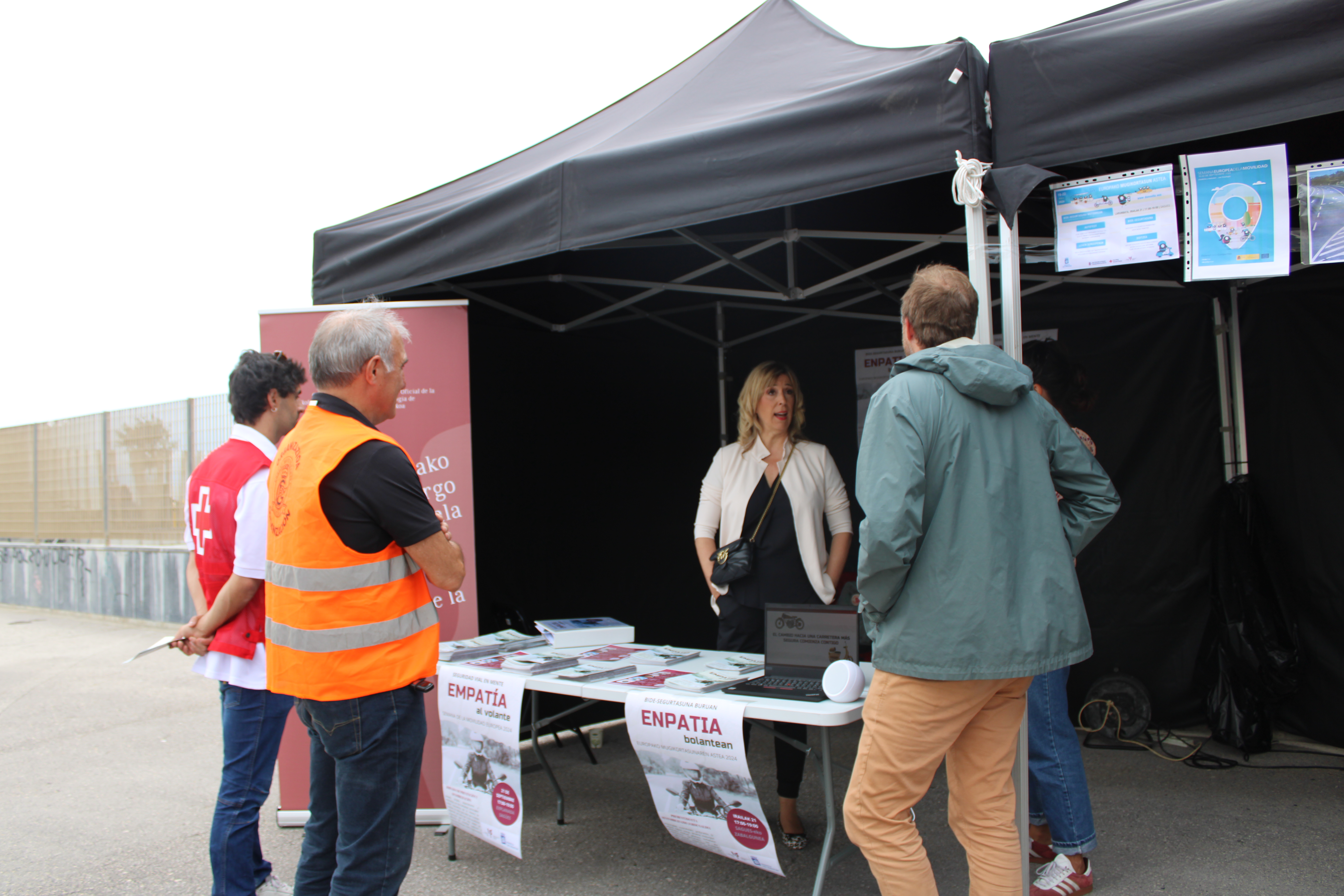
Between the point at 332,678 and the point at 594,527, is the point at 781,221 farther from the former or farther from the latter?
the point at 332,678

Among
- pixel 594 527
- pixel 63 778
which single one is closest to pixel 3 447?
pixel 63 778

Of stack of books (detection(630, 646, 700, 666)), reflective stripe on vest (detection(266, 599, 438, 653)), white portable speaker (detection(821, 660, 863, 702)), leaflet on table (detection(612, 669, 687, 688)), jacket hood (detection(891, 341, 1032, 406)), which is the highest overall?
jacket hood (detection(891, 341, 1032, 406))

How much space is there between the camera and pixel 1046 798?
253 cm

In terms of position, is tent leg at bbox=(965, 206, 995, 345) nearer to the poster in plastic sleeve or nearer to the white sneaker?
the poster in plastic sleeve

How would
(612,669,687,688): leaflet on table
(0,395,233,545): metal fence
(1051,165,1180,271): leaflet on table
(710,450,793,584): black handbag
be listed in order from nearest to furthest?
(1051,165,1180,271): leaflet on table → (612,669,687,688): leaflet on table → (710,450,793,584): black handbag → (0,395,233,545): metal fence

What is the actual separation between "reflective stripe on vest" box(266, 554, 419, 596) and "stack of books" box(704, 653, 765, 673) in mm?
1303

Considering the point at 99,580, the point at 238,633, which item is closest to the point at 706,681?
the point at 238,633

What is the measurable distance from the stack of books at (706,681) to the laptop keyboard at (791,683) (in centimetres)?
9

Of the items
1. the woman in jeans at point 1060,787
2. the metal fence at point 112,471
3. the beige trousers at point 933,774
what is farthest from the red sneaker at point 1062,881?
the metal fence at point 112,471

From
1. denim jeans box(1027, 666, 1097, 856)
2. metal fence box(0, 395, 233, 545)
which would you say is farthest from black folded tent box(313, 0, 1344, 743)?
metal fence box(0, 395, 233, 545)

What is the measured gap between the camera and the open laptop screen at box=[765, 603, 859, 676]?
2461 mm

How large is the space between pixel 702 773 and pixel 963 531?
1100 mm

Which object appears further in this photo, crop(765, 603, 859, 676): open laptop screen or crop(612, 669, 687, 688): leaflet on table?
crop(612, 669, 687, 688): leaflet on table

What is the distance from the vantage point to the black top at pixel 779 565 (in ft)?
10.3
